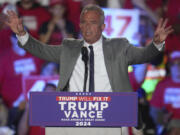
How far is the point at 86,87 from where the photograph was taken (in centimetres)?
320

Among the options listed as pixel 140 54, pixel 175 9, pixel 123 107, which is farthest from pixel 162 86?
pixel 123 107

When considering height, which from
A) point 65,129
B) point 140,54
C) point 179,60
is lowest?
point 179,60

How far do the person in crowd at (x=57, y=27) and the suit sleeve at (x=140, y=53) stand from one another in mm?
3323

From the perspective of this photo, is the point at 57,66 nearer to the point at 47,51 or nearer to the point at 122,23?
the point at 122,23

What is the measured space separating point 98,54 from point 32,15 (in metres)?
3.72

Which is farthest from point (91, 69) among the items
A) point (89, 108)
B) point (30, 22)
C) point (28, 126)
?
point (30, 22)

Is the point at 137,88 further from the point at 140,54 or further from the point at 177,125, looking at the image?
the point at 140,54

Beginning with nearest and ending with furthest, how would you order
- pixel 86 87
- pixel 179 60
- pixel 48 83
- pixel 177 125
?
pixel 86 87
pixel 48 83
pixel 177 125
pixel 179 60

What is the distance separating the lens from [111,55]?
3.37 m

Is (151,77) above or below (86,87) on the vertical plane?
below

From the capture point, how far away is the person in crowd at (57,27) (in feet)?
22.0

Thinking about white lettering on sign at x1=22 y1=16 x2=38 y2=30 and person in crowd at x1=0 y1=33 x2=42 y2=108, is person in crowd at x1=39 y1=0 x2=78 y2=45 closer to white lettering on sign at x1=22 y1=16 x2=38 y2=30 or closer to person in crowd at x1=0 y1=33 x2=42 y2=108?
white lettering on sign at x1=22 y1=16 x2=38 y2=30

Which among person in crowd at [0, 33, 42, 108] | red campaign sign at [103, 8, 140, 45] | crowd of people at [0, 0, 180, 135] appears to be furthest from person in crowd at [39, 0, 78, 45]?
red campaign sign at [103, 8, 140, 45]

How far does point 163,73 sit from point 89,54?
384 centimetres
